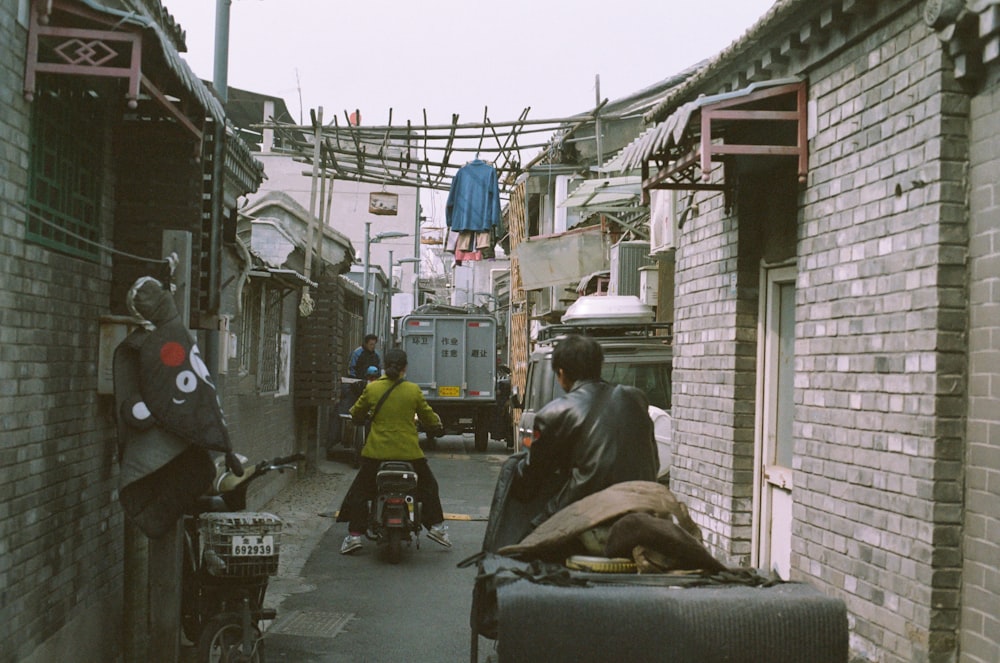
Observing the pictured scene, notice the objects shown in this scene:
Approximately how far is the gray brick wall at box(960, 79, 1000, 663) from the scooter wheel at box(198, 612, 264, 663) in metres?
3.55

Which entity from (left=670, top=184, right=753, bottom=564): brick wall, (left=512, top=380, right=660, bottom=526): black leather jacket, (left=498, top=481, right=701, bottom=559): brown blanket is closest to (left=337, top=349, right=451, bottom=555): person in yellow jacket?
(left=670, top=184, right=753, bottom=564): brick wall

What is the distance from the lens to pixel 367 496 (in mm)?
9828

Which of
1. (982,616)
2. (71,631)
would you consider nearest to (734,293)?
(982,616)

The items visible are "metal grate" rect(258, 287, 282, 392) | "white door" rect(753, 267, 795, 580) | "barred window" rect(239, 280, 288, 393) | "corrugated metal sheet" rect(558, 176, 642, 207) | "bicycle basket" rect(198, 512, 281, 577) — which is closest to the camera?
"bicycle basket" rect(198, 512, 281, 577)

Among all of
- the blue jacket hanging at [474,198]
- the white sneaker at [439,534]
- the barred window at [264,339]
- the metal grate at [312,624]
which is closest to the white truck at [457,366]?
the blue jacket hanging at [474,198]

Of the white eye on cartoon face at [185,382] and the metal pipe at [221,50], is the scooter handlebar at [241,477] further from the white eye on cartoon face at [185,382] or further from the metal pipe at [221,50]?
the metal pipe at [221,50]

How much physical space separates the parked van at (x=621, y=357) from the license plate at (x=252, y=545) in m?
4.77

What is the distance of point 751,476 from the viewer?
7660 mm

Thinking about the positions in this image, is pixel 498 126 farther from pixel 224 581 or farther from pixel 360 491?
pixel 224 581

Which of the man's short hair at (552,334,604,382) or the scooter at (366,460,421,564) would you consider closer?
Answer: the man's short hair at (552,334,604,382)

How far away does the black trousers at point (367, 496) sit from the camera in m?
9.80

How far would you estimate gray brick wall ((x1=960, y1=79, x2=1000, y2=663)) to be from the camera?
4.49 metres

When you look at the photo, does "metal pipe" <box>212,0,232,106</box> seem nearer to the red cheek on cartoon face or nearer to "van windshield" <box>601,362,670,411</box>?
the red cheek on cartoon face

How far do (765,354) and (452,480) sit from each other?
372 inches
